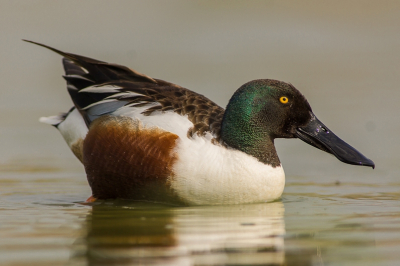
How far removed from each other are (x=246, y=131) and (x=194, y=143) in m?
0.44

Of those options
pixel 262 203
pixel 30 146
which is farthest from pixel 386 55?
pixel 262 203

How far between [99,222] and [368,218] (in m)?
1.76

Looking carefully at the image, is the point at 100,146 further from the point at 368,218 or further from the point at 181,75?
the point at 181,75

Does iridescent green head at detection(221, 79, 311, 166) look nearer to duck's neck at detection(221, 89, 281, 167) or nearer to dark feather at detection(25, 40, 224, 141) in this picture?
duck's neck at detection(221, 89, 281, 167)

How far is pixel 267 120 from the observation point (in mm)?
5617

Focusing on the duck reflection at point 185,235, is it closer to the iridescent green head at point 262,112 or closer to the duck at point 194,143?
the duck at point 194,143

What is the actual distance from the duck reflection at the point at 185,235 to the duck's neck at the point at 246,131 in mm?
388

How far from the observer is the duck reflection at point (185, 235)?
371 cm

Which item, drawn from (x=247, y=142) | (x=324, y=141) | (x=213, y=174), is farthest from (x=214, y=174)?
(x=324, y=141)

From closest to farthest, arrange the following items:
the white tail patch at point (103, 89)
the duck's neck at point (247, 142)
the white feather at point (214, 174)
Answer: the white feather at point (214, 174), the duck's neck at point (247, 142), the white tail patch at point (103, 89)

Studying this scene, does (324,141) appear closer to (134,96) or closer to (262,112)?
(262,112)

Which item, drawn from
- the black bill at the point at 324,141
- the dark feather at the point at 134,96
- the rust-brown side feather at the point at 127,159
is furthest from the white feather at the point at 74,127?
the black bill at the point at 324,141

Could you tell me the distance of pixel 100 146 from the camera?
5.77 m

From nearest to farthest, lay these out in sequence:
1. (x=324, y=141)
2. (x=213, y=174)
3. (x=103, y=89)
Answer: (x=213, y=174)
(x=324, y=141)
(x=103, y=89)
